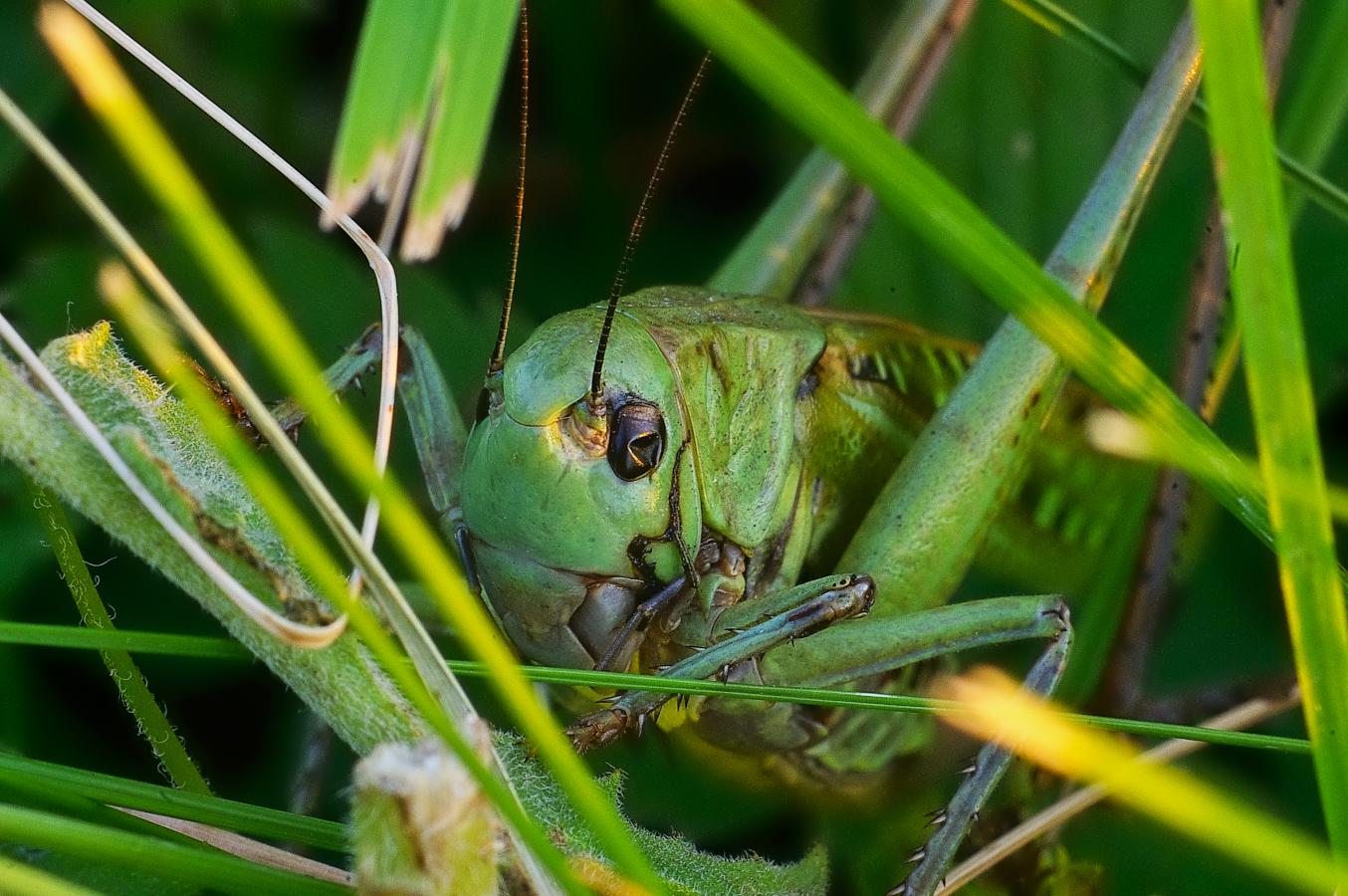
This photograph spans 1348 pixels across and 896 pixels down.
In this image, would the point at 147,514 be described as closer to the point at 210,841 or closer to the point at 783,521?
the point at 210,841

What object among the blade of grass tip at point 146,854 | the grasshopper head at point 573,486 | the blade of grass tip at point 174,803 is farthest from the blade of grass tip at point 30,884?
the grasshopper head at point 573,486

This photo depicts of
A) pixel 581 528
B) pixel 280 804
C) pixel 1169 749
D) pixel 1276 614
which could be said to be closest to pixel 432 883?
pixel 581 528

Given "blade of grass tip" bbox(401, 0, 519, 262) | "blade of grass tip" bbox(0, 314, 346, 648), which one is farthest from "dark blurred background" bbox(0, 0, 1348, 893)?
"blade of grass tip" bbox(401, 0, 519, 262)

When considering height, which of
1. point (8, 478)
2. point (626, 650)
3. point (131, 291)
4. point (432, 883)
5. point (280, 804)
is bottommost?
point (280, 804)

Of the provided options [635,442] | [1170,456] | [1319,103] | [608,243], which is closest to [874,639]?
[635,442]

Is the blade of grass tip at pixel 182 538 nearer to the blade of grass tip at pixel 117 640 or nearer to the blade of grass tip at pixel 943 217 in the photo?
the blade of grass tip at pixel 117 640

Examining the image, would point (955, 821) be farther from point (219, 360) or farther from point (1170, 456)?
point (219, 360)
